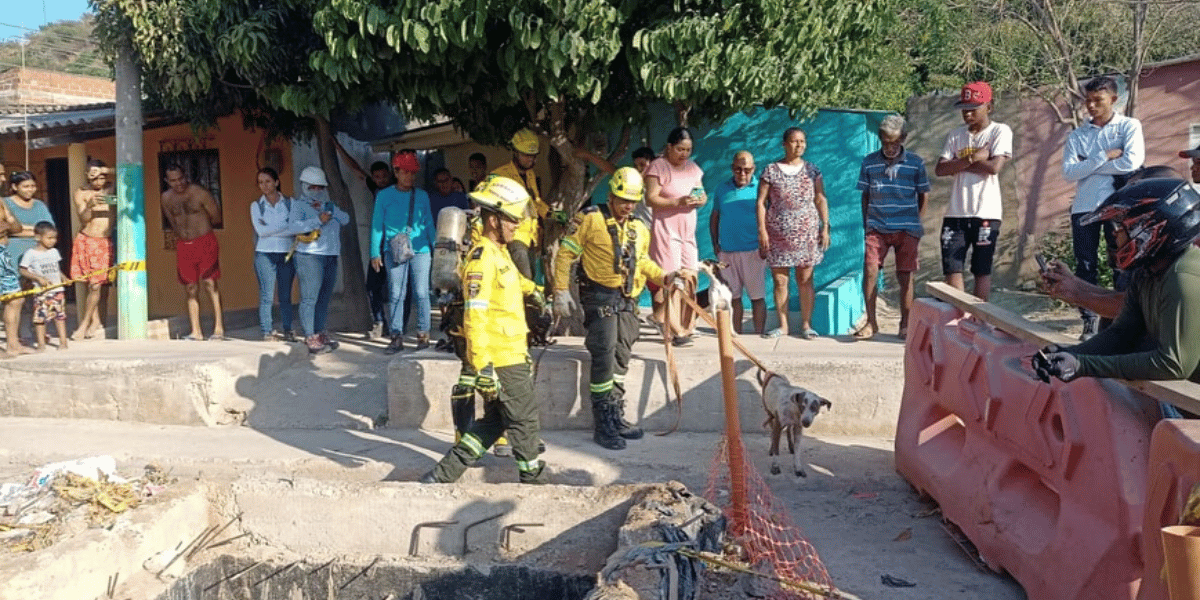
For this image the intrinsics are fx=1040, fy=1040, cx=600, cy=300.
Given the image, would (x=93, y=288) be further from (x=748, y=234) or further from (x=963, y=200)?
(x=963, y=200)

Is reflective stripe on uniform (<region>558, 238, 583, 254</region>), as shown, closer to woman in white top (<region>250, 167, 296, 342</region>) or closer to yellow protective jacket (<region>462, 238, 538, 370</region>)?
yellow protective jacket (<region>462, 238, 538, 370</region>)

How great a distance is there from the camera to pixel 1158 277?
3.98 metres

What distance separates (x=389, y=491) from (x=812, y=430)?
310cm

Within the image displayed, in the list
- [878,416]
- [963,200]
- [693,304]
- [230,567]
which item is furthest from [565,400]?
[963,200]

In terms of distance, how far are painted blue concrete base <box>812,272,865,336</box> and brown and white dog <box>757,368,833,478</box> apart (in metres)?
3.70

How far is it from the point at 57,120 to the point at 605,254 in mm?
7771

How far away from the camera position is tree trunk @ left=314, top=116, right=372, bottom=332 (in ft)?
35.8

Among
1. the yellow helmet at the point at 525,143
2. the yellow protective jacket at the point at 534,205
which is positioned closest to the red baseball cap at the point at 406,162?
the yellow protective jacket at the point at 534,205

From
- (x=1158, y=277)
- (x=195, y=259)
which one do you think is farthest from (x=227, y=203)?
(x=1158, y=277)

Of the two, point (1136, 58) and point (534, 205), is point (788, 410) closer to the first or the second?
point (534, 205)

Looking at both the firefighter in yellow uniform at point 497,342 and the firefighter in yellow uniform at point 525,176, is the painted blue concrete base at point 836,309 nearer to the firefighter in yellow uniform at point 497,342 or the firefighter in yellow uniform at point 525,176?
the firefighter in yellow uniform at point 525,176

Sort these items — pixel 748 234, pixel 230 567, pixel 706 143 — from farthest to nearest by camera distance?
pixel 706 143 → pixel 748 234 → pixel 230 567

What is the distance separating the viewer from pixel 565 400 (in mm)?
7469

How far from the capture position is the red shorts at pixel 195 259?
998 cm
